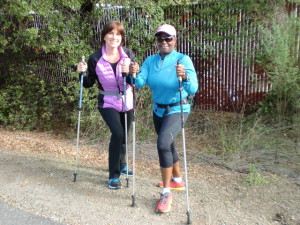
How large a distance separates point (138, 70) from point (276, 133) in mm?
2869

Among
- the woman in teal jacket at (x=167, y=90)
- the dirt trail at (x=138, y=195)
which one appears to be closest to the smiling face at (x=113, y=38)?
the woman in teal jacket at (x=167, y=90)

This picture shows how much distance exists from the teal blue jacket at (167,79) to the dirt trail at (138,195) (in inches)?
43.3

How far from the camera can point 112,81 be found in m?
4.15

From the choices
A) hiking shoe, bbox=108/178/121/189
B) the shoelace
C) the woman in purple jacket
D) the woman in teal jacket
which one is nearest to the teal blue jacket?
the woman in teal jacket

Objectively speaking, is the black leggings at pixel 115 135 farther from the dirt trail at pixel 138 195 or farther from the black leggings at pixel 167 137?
the black leggings at pixel 167 137

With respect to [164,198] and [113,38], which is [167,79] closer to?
[113,38]

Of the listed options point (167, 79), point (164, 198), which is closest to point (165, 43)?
point (167, 79)

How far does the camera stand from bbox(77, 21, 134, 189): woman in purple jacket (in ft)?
13.5

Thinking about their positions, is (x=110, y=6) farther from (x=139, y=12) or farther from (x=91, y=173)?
(x=91, y=173)

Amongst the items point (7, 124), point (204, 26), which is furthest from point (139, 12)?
point (7, 124)

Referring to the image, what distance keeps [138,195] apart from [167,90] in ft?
4.45

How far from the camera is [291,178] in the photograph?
4414 mm

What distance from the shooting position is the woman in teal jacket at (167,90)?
358cm

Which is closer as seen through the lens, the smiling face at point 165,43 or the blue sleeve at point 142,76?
the smiling face at point 165,43
